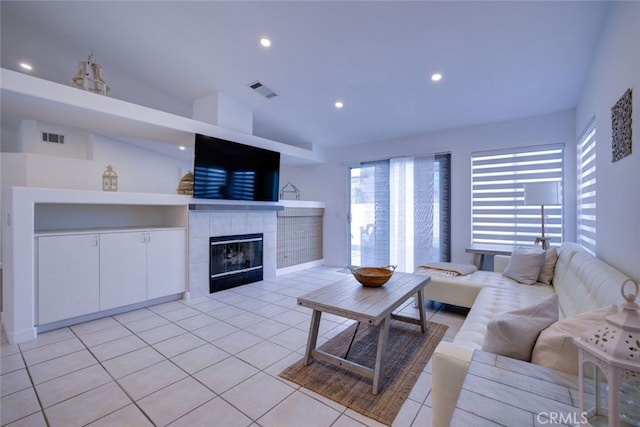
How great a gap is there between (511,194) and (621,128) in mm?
2261

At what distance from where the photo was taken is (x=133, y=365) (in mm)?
2107

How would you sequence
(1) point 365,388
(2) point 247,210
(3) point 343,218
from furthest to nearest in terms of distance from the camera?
(3) point 343,218 < (2) point 247,210 < (1) point 365,388

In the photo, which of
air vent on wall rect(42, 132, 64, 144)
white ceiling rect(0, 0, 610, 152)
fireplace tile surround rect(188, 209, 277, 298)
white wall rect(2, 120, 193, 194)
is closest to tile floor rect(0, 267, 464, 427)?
fireplace tile surround rect(188, 209, 277, 298)

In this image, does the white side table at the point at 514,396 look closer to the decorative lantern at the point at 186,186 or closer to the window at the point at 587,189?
the window at the point at 587,189

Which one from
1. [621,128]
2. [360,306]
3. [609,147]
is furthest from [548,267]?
[360,306]

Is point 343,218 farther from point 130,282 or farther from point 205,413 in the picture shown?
point 205,413

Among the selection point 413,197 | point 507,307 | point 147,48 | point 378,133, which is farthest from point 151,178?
point 507,307

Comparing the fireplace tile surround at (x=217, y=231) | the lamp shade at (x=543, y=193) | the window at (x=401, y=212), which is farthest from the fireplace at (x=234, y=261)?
the lamp shade at (x=543, y=193)

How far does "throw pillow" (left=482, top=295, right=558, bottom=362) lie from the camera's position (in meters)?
1.23

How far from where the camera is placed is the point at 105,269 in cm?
296

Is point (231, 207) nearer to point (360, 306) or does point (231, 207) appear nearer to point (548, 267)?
point (360, 306)

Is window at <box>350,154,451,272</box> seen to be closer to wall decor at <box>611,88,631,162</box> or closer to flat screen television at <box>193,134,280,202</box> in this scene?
flat screen television at <box>193,134,280,202</box>

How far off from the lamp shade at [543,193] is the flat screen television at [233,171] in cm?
361

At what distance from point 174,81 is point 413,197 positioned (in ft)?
13.7
